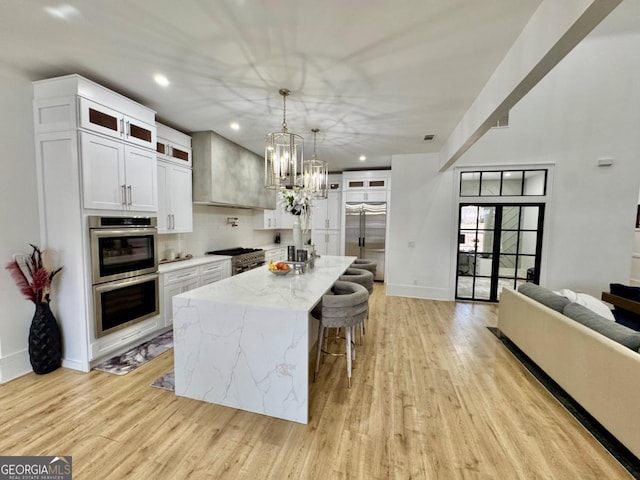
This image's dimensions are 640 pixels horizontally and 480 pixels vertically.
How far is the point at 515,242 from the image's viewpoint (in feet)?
16.1

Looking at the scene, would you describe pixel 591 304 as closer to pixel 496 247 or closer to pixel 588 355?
pixel 588 355

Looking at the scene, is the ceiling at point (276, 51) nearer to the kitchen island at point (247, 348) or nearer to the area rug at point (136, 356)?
the kitchen island at point (247, 348)

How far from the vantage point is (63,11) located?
1.73 metres

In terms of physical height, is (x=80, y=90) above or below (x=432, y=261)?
above

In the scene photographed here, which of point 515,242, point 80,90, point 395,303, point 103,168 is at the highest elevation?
point 80,90

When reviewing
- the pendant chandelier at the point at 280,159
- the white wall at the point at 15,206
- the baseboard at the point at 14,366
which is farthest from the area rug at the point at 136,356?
the pendant chandelier at the point at 280,159

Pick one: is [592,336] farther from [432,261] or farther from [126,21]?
[126,21]

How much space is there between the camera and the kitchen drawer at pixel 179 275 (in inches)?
134

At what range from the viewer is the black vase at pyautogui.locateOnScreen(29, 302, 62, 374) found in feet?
8.13

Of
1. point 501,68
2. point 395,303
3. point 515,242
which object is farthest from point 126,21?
point 515,242

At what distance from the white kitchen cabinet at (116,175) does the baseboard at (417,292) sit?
4485 millimetres

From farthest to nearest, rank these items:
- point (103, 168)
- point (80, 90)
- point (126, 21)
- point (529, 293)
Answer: point (529, 293), point (103, 168), point (80, 90), point (126, 21)

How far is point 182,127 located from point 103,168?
5.41ft

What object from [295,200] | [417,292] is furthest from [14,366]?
[417,292]
